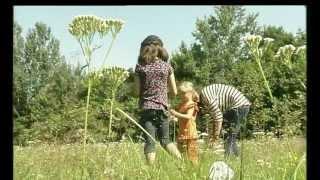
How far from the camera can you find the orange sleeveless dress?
3.59m

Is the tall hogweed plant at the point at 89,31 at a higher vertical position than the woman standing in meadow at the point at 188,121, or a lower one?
higher

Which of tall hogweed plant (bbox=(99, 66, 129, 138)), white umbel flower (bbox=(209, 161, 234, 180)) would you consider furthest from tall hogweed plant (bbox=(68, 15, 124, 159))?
white umbel flower (bbox=(209, 161, 234, 180))

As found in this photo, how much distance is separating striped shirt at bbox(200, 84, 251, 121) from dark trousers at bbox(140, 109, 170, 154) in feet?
0.66

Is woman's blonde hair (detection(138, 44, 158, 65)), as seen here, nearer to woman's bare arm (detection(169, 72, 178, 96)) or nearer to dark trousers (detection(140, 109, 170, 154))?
woman's bare arm (detection(169, 72, 178, 96))

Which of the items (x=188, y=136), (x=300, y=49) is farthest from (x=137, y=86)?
(x=300, y=49)

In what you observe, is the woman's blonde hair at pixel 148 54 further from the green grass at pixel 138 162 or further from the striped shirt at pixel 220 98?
the green grass at pixel 138 162

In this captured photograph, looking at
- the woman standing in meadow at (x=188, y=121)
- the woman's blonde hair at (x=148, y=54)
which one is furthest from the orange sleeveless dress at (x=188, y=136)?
the woman's blonde hair at (x=148, y=54)

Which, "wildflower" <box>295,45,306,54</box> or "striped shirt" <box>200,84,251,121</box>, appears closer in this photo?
"wildflower" <box>295,45,306,54</box>

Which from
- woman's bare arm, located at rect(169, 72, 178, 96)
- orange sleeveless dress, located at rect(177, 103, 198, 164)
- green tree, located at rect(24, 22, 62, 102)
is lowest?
orange sleeveless dress, located at rect(177, 103, 198, 164)

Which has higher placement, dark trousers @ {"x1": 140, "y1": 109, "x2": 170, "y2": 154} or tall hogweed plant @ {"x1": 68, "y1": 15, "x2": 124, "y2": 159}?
tall hogweed plant @ {"x1": 68, "y1": 15, "x2": 124, "y2": 159}

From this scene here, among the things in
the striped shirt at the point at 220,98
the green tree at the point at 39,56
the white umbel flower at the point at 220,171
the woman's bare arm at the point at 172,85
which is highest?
the green tree at the point at 39,56

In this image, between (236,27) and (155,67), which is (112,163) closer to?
(155,67)

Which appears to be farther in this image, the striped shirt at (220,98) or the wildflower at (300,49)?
the striped shirt at (220,98)

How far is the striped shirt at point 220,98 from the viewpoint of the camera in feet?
11.7
